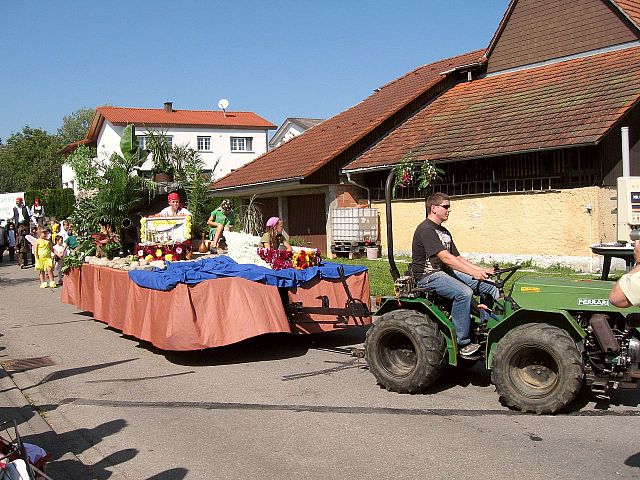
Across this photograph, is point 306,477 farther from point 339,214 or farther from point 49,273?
point 339,214

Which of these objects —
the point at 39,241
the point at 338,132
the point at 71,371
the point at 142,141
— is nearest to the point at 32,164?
the point at 338,132

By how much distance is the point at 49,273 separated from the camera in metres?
17.9

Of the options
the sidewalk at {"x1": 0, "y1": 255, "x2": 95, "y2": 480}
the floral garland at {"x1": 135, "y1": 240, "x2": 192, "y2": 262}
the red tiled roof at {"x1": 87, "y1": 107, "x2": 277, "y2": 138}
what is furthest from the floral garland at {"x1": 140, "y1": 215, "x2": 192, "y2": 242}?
the red tiled roof at {"x1": 87, "y1": 107, "x2": 277, "y2": 138}

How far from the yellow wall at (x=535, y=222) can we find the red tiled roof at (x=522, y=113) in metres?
1.34

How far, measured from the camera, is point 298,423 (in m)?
5.95

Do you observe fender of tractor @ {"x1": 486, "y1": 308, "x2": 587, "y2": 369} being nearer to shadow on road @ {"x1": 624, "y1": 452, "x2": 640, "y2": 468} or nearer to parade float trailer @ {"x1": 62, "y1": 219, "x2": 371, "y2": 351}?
shadow on road @ {"x1": 624, "y1": 452, "x2": 640, "y2": 468}

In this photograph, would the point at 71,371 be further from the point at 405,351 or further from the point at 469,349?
the point at 469,349

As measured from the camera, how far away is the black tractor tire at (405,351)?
6598mm

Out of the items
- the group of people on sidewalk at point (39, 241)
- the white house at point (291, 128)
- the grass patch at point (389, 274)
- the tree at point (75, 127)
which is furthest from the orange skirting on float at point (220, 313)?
the tree at point (75, 127)

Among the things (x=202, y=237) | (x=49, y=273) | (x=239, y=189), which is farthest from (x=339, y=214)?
(x=202, y=237)

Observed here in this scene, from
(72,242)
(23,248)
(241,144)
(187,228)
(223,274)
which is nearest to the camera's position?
(223,274)

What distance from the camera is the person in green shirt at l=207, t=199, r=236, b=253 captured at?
1166cm

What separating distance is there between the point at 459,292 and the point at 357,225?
14856 mm

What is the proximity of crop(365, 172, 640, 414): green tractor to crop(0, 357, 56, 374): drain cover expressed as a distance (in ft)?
14.6
